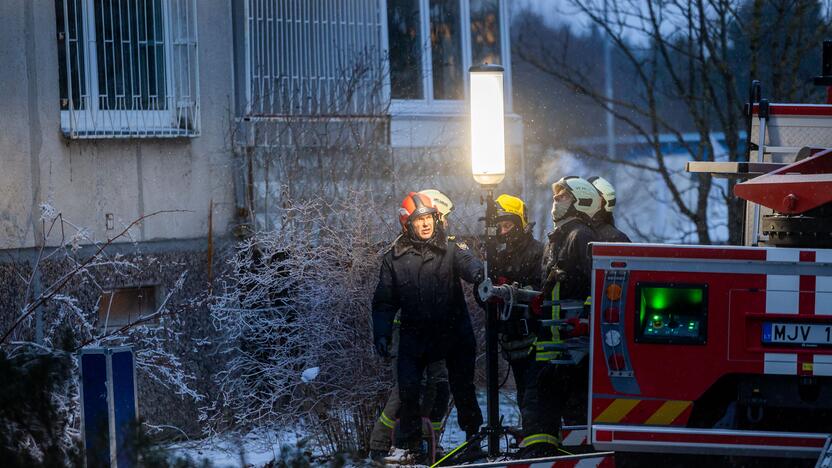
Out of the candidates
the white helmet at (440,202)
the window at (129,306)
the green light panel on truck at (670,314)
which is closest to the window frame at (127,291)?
the window at (129,306)

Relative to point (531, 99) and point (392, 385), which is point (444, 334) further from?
point (531, 99)

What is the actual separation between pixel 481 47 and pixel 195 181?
370 centimetres

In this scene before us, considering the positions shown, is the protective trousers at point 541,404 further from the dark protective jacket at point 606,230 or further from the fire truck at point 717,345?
the dark protective jacket at point 606,230

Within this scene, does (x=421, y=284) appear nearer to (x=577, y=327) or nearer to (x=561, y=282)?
(x=561, y=282)

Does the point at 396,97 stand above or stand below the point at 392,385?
above

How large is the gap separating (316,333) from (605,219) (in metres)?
2.14

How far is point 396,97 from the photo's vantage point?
12.5m

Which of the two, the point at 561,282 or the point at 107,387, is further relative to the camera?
the point at 561,282

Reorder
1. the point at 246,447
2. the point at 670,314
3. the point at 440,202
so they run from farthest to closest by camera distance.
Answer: the point at 246,447 → the point at 440,202 → the point at 670,314

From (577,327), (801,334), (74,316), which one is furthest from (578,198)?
(74,316)

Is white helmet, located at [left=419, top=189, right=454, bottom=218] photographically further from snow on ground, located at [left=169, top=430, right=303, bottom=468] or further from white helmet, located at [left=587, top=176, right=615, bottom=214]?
snow on ground, located at [left=169, top=430, right=303, bottom=468]

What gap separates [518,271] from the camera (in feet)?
27.5

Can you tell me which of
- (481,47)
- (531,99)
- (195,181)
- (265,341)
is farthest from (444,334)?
(531,99)

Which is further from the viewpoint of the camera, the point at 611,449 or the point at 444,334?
the point at 444,334
